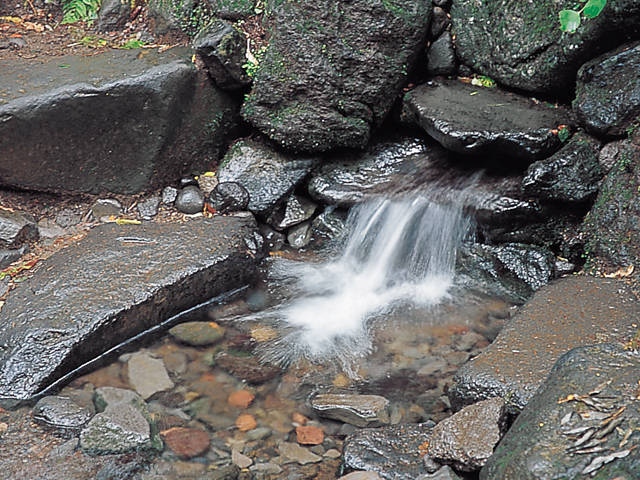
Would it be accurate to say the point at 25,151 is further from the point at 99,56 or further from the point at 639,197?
the point at 639,197

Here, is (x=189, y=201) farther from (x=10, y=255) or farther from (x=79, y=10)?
(x=79, y=10)

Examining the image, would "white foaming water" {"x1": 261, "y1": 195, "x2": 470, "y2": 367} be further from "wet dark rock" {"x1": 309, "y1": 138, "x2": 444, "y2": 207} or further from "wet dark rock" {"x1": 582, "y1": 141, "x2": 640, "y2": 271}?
"wet dark rock" {"x1": 582, "y1": 141, "x2": 640, "y2": 271}

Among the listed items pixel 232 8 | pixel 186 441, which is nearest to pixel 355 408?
pixel 186 441

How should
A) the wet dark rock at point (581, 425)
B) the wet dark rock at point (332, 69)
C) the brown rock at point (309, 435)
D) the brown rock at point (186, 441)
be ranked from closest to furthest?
the wet dark rock at point (581, 425)
the brown rock at point (186, 441)
the brown rock at point (309, 435)
the wet dark rock at point (332, 69)

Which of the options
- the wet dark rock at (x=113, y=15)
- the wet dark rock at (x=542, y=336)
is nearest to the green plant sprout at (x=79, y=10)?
the wet dark rock at (x=113, y=15)

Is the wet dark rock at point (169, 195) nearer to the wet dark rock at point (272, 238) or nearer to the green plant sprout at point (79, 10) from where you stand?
the wet dark rock at point (272, 238)

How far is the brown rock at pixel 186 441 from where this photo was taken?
349 cm

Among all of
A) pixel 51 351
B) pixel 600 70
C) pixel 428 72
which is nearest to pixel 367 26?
pixel 428 72

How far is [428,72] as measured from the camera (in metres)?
5.49

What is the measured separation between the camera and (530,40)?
4984 mm

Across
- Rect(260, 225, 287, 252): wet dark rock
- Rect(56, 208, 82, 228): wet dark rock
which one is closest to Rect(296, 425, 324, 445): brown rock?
Rect(260, 225, 287, 252): wet dark rock

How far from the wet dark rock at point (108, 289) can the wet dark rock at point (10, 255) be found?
1.00 ft

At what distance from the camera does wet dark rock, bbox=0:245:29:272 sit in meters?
4.66

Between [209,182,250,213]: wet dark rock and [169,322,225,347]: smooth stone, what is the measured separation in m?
1.10
